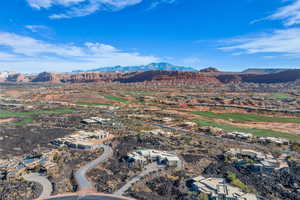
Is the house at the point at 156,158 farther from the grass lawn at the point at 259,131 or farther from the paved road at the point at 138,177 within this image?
the grass lawn at the point at 259,131

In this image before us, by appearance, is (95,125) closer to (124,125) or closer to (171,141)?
(124,125)

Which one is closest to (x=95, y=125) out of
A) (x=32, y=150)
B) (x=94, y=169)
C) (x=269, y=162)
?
(x=32, y=150)

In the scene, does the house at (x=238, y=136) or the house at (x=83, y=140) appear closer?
the house at (x=83, y=140)

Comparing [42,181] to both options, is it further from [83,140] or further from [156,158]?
[156,158]

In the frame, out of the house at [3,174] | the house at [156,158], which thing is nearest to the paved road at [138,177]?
the house at [156,158]

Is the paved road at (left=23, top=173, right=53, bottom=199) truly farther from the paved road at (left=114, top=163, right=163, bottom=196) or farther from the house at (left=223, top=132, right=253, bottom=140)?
the house at (left=223, top=132, right=253, bottom=140)

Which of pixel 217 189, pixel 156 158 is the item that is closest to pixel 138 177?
pixel 156 158
